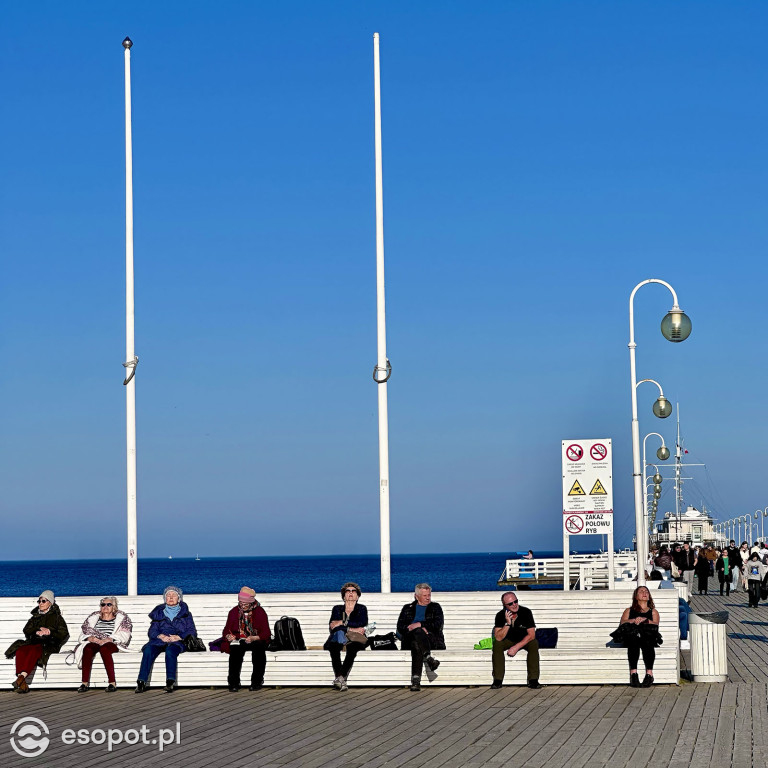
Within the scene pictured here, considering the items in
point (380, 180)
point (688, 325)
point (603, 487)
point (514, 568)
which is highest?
point (380, 180)

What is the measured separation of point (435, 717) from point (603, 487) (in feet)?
36.0

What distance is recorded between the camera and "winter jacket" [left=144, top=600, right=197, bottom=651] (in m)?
14.5

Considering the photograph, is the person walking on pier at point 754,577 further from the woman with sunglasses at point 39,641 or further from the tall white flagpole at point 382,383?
the woman with sunglasses at point 39,641

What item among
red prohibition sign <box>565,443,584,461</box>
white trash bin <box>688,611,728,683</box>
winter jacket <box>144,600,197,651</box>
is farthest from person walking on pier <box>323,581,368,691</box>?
red prohibition sign <box>565,443,584,461</box>

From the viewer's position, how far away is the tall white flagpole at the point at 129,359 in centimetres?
1788

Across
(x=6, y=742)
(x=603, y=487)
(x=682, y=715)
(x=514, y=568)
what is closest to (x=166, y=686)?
(x=6, y=742)

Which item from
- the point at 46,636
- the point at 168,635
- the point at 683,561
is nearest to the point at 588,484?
the point at 168,635

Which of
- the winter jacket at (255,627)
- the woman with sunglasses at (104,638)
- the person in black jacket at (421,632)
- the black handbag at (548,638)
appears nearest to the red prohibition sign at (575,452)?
the black handbag at (548,638)

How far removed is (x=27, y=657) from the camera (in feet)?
48.6

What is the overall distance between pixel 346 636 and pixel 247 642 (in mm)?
1162

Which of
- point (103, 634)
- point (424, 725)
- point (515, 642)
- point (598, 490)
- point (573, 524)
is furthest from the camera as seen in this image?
point (573, 524)

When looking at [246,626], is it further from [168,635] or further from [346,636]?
[346,636]

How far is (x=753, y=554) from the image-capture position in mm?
30047

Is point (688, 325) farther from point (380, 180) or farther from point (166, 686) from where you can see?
point (166, 686)
